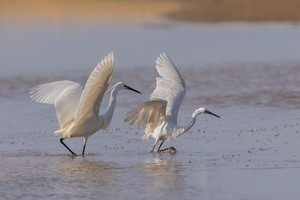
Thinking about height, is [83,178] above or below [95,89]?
below

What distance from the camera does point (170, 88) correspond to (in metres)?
14.3

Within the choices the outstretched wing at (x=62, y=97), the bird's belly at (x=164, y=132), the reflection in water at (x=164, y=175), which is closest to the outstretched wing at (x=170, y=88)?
the bird's belly at (x=164, y=132)

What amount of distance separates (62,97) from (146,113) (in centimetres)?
121

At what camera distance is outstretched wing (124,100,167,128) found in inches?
531

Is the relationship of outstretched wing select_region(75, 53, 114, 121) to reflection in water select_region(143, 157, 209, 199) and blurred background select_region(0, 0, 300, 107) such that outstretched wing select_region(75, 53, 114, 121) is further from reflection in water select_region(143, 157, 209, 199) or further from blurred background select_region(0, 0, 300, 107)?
blurred background select_region(0, 0, 300, 107)

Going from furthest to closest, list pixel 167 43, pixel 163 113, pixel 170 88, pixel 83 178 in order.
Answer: pixel 167 43 → pixel 170 88 → pixel 163 113 → pixel 83 178

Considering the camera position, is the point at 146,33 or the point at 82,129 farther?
the point at 146,33

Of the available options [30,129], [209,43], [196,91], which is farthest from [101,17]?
[30,129]

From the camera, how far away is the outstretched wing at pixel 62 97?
13625mm

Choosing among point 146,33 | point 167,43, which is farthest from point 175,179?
point 146,33

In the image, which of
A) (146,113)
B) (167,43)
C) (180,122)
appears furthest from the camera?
(167,43)

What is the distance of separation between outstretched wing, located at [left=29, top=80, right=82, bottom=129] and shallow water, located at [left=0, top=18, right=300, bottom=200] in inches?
20.6

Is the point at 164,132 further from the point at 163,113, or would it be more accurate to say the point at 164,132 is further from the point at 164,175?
the point at 164,175

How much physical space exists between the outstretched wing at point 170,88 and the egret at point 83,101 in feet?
2.73
